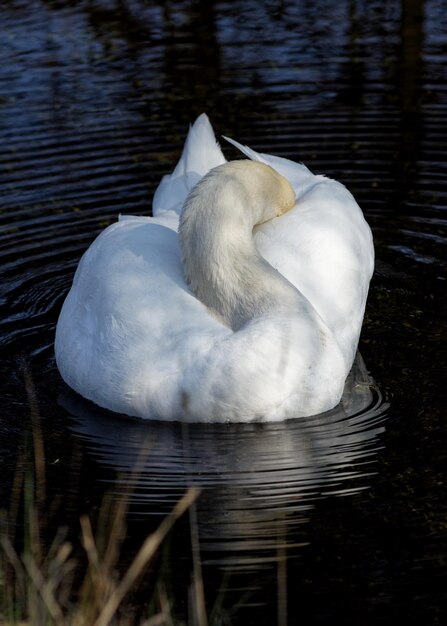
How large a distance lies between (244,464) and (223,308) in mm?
Answer: 851

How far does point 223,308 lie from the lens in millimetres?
6016

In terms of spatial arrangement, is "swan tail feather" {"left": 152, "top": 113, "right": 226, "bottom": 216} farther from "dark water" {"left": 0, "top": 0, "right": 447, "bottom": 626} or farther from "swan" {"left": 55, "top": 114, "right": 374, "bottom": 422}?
"dark water" {"left": 0, "top": 0, "right": 447, "bottom": 626}

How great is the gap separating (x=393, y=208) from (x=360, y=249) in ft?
5.93

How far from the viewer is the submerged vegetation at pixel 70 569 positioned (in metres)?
3.74

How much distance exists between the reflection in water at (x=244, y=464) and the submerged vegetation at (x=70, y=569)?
196mm

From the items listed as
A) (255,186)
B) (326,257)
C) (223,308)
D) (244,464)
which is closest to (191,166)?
(255,186)

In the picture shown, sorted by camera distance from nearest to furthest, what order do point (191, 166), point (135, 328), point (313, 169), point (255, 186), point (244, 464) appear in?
point (244, 464) < point (135, 328) < point (255, 186) < point (191, 166) < point (313, 169)

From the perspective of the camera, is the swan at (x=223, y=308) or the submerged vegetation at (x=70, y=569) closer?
the submerged vegetation at (x=70, y=569)

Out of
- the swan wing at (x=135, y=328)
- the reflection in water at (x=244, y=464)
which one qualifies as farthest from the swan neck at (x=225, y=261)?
the reflection in water at (x=244, y=464)

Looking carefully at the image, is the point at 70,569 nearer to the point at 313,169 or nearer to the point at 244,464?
the point at 244,464

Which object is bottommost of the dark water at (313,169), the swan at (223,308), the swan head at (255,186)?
the dark water at (313,169)

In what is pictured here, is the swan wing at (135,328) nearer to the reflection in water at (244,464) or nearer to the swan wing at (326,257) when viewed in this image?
the reflection in water at (244,464)

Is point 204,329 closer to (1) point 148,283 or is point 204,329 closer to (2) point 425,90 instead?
(1) point 148,283

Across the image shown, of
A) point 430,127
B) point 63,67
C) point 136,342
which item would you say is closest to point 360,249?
point 136,342
